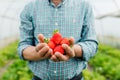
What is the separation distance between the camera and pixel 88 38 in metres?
2.70

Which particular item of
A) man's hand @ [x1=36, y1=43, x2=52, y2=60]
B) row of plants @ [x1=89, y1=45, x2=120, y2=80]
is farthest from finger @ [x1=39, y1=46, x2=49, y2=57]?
row of plants @ [x1=89, y1=45, x2=120, y2=80]

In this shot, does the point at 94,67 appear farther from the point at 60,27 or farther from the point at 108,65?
the point at 60,27

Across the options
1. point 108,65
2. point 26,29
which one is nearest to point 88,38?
point 26,29

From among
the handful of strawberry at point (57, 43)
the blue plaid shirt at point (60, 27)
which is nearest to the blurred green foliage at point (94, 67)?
the blue plaid shirt at point (60, 27)

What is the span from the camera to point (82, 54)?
2.61 meters

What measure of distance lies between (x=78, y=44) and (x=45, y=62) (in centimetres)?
30

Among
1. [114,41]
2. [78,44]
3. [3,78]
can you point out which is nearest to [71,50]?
[78,44]

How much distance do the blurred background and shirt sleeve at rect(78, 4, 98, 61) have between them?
4.42 meters

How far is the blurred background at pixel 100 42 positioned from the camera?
818cm

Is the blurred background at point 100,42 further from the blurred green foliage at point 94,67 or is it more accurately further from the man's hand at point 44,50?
the man's hand at point 44,50

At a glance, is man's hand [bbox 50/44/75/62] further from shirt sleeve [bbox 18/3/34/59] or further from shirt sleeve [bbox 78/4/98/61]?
shirt sleeve [bbox 18/3/34/59]

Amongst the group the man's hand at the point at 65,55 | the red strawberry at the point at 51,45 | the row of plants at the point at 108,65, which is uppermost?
the red strawberry at the point at 51,45

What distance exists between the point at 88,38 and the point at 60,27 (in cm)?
21

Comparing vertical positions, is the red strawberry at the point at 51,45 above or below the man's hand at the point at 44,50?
above
